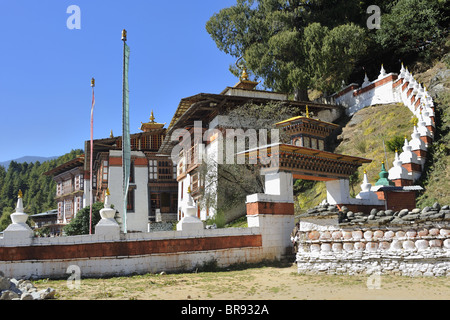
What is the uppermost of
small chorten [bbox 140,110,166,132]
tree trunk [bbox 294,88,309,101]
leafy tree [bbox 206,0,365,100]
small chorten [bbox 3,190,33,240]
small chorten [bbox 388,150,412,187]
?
leafy tree [bbox 206,0,365,100]

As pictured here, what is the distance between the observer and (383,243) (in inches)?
435

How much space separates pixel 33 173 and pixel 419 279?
317ft

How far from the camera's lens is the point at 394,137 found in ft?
84.2

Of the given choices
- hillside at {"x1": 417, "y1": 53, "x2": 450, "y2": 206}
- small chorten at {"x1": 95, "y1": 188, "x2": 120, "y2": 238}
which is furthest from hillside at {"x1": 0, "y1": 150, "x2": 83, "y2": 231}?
small chorten at {"x1": 95, "y1": 188, "x2": 120, "y2": 238}

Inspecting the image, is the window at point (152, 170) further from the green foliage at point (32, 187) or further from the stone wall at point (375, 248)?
the green foliage at point (32, 187)

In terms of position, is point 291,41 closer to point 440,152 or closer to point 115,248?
point 440,152

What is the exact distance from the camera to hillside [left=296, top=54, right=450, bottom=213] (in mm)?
19531

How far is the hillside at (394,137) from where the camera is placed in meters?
19.5

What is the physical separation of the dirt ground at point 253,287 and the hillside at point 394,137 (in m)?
9.21

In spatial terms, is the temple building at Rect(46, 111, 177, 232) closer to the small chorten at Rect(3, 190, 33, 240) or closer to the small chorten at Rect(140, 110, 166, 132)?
the small chorten at Rect(140, 110, 166, 132)

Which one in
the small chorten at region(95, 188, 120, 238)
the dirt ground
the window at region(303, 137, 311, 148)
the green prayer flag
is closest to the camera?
the dirt ground

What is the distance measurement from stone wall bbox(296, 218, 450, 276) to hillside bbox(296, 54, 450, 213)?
26.1 feet

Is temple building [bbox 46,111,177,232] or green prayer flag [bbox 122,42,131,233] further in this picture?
temple building [bbox 46,111,177,232]
